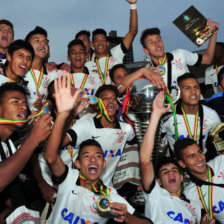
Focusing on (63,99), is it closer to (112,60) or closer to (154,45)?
(154,45)

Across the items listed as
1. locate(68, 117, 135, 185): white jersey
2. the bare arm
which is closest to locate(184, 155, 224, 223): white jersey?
locate(68, 117, 135, 185): white jersey

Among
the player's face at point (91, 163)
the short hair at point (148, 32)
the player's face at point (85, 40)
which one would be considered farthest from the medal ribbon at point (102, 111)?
the player's face at point (85, 40)

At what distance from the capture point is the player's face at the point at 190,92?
4023 mm

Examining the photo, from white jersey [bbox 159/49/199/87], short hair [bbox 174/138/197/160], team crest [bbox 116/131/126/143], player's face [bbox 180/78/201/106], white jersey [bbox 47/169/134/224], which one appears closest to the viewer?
white jersey [bbox 47/169/134/224]

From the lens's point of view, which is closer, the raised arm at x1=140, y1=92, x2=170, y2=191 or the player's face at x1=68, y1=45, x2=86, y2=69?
the raised arm at x1=140, y1=92, x2=170, y2=191

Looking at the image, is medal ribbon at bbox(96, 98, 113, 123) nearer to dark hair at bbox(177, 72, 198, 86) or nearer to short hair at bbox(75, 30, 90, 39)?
dark hair at bbox(177, 72, 198, 86)

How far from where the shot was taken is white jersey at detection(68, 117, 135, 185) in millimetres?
3615

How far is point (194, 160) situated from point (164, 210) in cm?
79

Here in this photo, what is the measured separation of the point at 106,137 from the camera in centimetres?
370

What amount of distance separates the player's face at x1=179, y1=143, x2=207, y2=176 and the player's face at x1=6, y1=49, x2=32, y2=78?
212cm

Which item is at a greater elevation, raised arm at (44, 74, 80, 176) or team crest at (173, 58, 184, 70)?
team crest at (173, 58, 184, 70)

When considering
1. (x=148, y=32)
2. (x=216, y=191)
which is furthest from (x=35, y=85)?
(x=216, y=191)

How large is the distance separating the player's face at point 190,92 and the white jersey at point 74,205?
1.73 meters

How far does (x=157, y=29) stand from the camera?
15.3 feet
